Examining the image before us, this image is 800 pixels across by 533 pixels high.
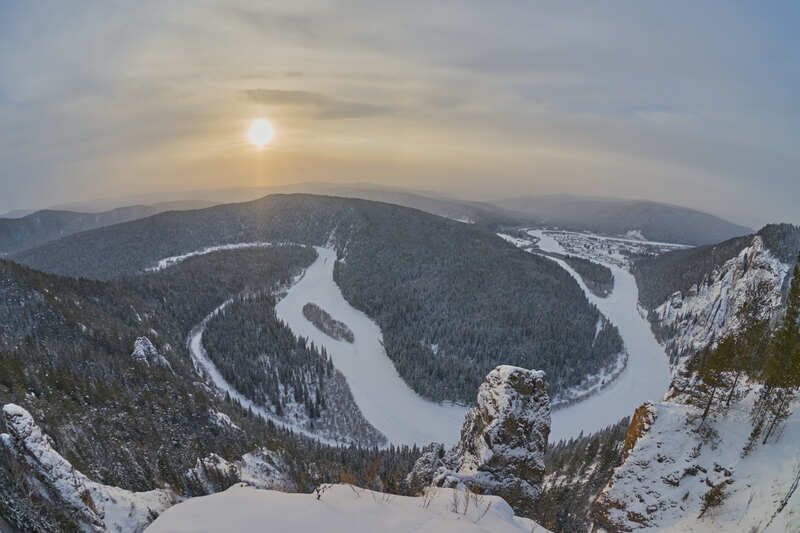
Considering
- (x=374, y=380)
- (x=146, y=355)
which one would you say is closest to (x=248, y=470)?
(x=146, y=355)

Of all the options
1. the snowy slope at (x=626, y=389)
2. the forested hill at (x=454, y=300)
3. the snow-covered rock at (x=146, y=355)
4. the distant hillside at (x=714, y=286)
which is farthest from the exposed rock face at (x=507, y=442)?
the snow-covered rock at (x=146, y=355)

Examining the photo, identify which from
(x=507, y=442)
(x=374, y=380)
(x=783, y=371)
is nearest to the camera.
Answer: (x=783, y=371)

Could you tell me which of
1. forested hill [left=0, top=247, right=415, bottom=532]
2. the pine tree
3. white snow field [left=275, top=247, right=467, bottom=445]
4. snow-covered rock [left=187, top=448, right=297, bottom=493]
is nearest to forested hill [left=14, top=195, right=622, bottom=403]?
white snow field [left=275, top=247, right=467, bottom=445]

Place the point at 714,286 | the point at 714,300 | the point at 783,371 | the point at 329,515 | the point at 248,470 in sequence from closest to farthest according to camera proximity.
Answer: the point at 329,515 → the point at 783,371 → the point at 248,470 → the point at 714,300 → the point at 714,286

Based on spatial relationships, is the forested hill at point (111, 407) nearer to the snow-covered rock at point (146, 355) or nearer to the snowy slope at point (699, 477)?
the snow-covered rock at point (146, 355)

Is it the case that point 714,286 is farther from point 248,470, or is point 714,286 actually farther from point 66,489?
point 66,489

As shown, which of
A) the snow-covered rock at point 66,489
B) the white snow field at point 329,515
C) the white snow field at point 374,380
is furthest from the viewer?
the white snow field at point 374,380
